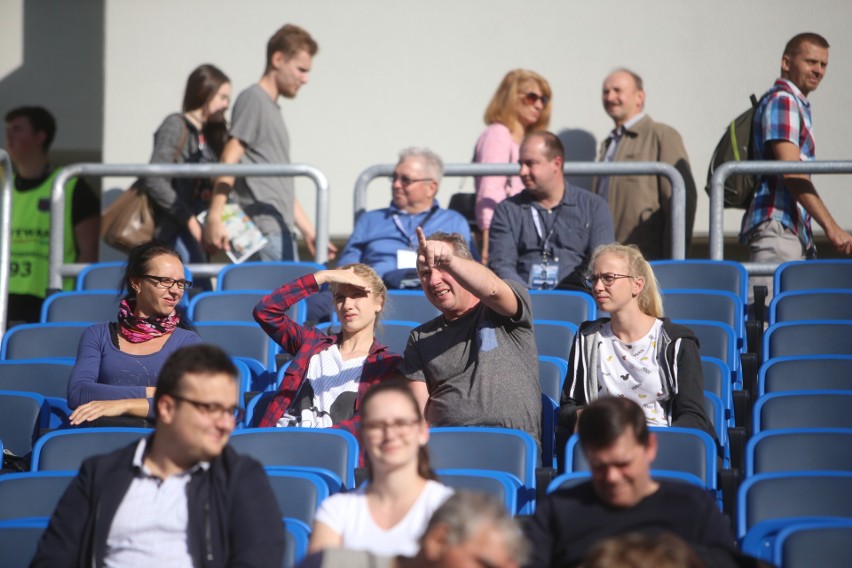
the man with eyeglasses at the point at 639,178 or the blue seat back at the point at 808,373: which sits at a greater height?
the man with eyeglasses at the point at 639,178

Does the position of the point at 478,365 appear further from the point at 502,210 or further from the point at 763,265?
the point at 763,265

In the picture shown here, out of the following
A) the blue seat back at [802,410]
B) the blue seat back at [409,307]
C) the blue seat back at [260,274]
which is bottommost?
the blue seat back at [802,410]

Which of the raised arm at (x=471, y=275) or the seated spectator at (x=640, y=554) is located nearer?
the seated spectator at (x=640, y=554)

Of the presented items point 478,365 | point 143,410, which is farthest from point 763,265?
point 143,410

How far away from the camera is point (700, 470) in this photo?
12.9 ft

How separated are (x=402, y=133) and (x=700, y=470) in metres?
5.38

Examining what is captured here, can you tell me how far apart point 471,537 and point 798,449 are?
1.76 metres

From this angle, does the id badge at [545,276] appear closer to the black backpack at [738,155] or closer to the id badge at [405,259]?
the id badge at [405,259]

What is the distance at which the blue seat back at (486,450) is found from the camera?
403 cm

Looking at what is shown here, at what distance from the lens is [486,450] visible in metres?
4.07

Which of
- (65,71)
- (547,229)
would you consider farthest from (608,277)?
(65,71)

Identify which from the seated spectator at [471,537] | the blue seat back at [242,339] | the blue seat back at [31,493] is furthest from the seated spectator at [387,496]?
the blue seat back at [242,339]

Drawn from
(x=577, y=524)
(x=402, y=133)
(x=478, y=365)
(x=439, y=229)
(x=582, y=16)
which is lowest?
(x=577, y=524)

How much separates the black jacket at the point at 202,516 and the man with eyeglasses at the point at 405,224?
2.91 m
